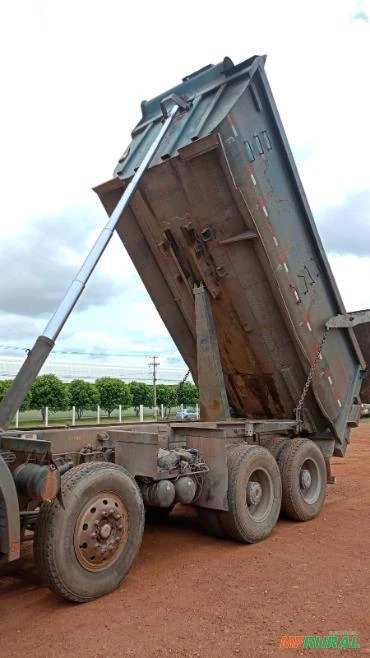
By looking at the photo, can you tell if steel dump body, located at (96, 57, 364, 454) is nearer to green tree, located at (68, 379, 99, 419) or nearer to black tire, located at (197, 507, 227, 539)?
black tire, located at (197, 507, 227, 539)

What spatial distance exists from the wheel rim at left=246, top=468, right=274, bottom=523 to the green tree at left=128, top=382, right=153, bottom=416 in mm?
40646

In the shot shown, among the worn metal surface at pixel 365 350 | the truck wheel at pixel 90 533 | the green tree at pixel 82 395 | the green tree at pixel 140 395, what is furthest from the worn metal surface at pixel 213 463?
the green tree at pixel 140 395

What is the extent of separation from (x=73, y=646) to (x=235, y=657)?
97cm

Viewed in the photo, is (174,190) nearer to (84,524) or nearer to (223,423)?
(223,423)

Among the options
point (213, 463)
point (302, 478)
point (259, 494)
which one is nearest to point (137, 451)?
point (213, 463)

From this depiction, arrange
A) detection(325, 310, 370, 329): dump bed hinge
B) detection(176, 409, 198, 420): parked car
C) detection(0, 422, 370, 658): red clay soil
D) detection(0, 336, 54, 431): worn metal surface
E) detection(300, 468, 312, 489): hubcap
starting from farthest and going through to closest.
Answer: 1. detection(176, 409, 198, 420): parked car
2. detection(325, 310, 370, 329): dump bed hinge
3. detection(300, 468, 312, 489): hubcap
4. detection(0, 336, 54, 431): worn metal surface
5. detection(0, 422, 370, 658): red clay soil

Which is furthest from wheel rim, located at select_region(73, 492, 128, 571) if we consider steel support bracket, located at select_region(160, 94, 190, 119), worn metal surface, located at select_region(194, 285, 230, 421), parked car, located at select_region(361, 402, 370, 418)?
parked car, located at select_region(361, 402, 370, 418)

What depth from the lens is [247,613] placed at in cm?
362

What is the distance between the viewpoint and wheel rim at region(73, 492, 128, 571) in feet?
12.5

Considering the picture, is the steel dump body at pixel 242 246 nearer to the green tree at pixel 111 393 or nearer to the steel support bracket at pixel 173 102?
the steel support bracket at pixel 173 102

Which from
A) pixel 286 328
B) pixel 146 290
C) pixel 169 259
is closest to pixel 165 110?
pixel 169 259

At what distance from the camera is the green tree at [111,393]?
41.7 meters

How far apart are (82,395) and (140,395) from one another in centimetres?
850

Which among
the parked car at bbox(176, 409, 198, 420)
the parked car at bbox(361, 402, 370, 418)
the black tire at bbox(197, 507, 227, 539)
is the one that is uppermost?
the parked car at bbox(176, 409, 198, 420)
